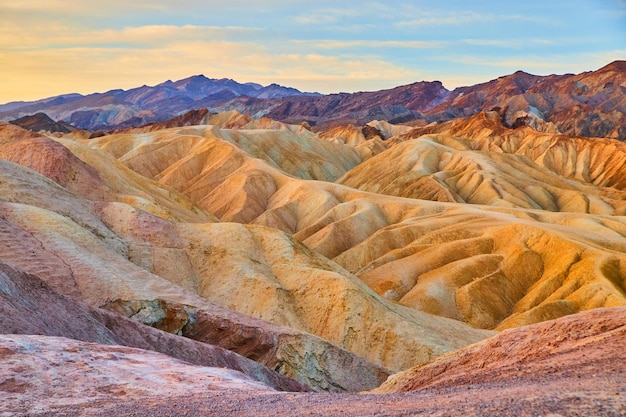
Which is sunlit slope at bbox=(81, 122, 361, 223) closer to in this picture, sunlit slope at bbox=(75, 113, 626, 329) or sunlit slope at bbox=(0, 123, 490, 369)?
sunlit slope at bbox=(75, 113, 626, 329)

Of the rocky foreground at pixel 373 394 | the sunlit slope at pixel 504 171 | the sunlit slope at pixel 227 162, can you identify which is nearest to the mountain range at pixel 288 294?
the rocky foreground at pixel 373 394

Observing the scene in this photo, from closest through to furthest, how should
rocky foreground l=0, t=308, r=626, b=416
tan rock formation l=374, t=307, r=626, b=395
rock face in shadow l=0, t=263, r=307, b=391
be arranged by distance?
rocky foreground l=0, t=308, r=626, b=416, tan rock formation l=374, t=307, r=626, b=395, rock face in shadow l=0, t=263, r=307, b=391

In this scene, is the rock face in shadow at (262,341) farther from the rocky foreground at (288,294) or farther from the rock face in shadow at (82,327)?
the rock face in shadow at (82,327)

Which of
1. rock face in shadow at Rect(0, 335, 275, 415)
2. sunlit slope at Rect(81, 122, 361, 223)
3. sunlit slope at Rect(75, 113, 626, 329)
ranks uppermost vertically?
sunlit slope at Rect(81, 122, 361, 223)

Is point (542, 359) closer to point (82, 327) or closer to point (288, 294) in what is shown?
point (82, 327)

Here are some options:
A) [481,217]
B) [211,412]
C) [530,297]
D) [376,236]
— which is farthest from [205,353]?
[481,217]

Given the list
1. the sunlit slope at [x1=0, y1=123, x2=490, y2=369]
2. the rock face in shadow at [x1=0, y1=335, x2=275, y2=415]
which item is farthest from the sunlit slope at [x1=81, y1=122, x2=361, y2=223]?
the rock face in shadow at [x1=0, y1=335, x2=275, y2=415]

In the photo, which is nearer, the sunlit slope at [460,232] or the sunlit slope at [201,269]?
the sunlit slope at [201,269]

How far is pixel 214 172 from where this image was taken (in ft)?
349

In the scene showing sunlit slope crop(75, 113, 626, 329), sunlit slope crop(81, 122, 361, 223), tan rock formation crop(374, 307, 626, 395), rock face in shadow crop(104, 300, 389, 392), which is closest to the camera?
tan rock formation crop(374, 307, 626, 395)

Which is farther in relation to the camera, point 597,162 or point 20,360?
point 597,162

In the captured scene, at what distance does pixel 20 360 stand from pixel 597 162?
148 metres

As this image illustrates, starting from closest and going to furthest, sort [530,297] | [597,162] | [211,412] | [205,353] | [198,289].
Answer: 1. [211,412]
2. [205,353]
3. [198,289]
4. [530,297]
5. [597,162]

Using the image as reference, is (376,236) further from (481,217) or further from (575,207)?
(575,207)
